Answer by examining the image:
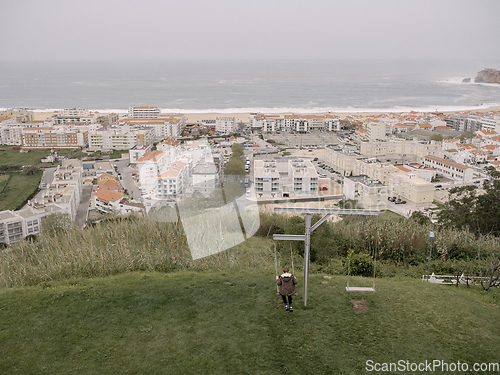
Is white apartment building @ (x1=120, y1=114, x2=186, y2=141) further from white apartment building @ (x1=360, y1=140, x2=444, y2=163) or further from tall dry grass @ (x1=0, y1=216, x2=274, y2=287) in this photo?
tall dry grass @ (x1=0, y1=216, x2=274, y2=287)

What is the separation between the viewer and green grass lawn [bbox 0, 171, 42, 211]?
11289 millimetres

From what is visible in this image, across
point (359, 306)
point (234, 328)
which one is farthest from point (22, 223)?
point (359, 306)

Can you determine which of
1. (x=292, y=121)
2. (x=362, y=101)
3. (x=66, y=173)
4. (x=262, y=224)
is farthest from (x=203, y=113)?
(x=262, y=224)

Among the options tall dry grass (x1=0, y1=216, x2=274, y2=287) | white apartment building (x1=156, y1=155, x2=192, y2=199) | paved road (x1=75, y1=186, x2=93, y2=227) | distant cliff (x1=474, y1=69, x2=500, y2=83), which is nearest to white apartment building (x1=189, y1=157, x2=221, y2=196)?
white apartment building (x1=156, y1=155, x2=192, y2=199)

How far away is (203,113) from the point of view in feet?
101

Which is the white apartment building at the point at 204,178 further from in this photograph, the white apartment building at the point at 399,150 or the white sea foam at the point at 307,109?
the white sea foam at the point at 307,109

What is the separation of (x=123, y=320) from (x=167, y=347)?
466mm

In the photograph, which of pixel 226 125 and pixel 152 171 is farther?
pixel 226 125

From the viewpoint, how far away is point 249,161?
14758 mm

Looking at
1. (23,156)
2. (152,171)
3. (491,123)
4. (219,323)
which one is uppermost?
(219,323)

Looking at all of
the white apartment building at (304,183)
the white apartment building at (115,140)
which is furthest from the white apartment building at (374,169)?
the white apartment building at (115,140)

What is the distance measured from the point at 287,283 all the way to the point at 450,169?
1437 cm

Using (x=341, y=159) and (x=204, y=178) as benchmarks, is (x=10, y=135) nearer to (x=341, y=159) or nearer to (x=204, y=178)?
(x=341, y=159)

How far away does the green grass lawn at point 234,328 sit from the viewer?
84.5 inches
